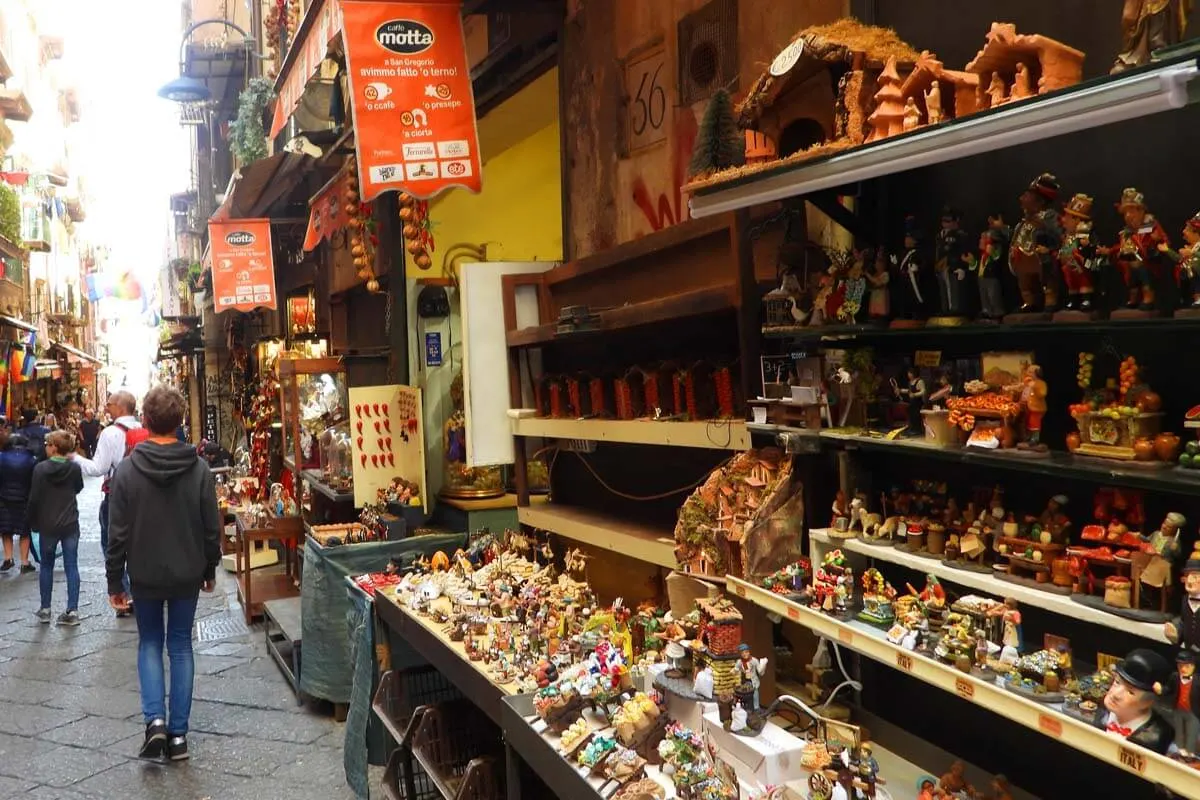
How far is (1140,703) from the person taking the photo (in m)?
1.89

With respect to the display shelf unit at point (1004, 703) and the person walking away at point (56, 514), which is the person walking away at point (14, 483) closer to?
the person walking away at point (56, 514)

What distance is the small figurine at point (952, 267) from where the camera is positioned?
2.52 metres

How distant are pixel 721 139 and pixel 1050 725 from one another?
6.04 ft

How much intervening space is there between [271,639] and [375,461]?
2.13 metres

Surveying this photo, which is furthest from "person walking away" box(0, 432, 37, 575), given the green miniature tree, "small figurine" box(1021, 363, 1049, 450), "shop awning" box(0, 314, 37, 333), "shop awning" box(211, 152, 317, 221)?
"small figurine" box(1021, 363, 1049, 450)

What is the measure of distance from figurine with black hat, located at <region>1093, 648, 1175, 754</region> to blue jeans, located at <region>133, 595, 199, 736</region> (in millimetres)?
5090

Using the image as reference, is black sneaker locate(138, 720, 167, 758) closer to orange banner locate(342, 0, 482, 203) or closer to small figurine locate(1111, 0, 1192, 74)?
orange banner locate(342, 0, 482, 203)

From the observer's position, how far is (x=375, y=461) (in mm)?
7141

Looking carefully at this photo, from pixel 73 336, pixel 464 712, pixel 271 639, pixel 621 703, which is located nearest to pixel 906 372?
pixel 621 703

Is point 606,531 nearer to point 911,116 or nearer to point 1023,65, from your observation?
point 911,116

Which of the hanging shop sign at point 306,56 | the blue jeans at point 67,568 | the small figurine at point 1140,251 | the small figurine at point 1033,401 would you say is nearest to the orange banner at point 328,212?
the hanging shop sign at point 306,56

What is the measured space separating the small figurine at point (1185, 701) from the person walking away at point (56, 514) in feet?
31.4

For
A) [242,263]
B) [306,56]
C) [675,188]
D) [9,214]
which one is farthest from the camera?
[9,214]

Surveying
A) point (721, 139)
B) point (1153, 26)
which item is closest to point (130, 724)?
point (721, 139)
